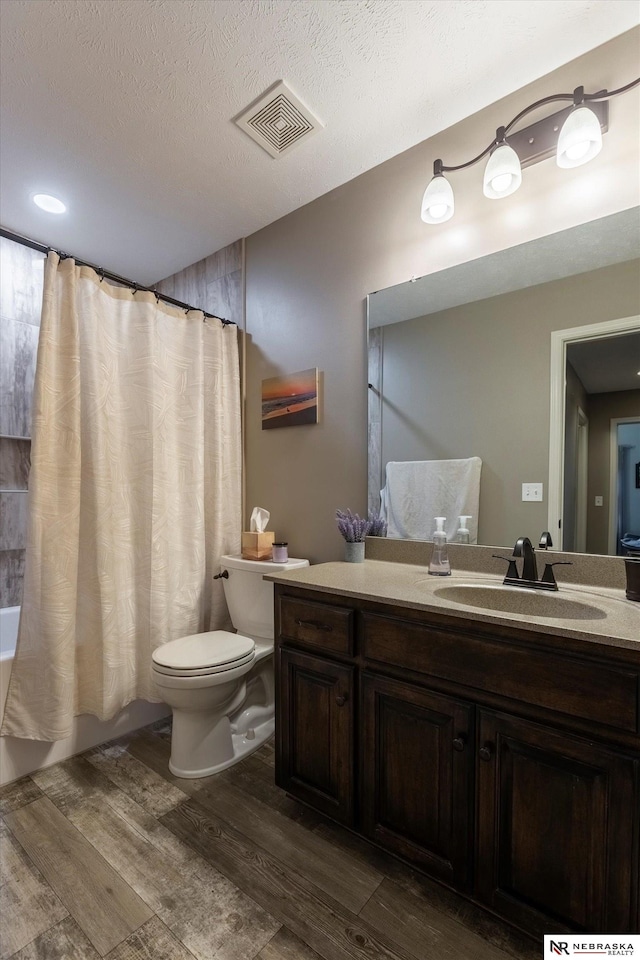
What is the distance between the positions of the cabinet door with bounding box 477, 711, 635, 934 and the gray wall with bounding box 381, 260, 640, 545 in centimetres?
70

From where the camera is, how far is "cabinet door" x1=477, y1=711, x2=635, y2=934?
89 centimetres

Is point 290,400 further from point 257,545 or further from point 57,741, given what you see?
point 57,741

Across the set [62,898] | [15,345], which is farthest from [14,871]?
[15,345]

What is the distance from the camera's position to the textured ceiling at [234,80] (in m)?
1.29

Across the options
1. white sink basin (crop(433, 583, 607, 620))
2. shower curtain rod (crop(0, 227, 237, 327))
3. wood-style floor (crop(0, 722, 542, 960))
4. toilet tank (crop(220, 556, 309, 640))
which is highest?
shower curtain rod (crop(0, 227, 237, 327))

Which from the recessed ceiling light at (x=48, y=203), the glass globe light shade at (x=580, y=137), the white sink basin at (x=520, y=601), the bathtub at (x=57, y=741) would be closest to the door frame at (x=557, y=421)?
the white sink basin at (x=520, y=601)

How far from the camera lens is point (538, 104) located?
4.44ft

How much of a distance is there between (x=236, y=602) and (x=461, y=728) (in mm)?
1270

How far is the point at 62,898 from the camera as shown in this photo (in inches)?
46.6

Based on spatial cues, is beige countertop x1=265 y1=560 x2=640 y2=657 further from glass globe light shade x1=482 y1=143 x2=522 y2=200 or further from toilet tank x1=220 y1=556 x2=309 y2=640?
glass globe light shade x1=482 y1=143 x2=522 y2=200

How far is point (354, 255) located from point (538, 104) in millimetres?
828

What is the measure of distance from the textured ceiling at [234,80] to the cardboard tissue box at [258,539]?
1554mm

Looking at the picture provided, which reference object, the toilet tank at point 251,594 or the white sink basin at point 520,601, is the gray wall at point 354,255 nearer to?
the toilet tank at point 251,594

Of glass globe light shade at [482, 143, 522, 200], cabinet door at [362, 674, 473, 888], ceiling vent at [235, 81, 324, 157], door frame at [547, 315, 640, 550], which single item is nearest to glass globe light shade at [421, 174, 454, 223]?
glass globe light shade at [482, 143, 522, 200]
